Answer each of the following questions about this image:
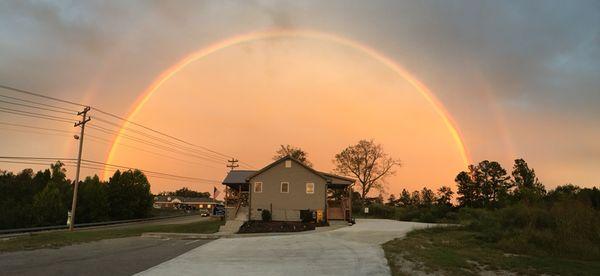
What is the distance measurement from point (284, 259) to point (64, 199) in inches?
2547

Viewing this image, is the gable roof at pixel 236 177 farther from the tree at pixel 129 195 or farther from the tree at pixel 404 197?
the tree at pixel 404 197

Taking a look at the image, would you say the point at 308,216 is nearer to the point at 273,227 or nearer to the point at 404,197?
the point at 273,227

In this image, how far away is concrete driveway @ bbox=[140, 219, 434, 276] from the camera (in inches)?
597

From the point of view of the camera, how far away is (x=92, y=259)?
18.3 meters

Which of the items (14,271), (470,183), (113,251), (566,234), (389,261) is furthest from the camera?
(470,183)

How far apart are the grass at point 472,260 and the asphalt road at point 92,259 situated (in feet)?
31.0

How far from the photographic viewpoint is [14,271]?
15312 mm

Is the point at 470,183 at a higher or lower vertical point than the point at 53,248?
higher

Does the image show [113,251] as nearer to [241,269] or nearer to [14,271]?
[14,271]

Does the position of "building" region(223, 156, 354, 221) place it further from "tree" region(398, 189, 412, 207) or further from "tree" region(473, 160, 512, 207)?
"tree" region(398, 189, 412, 207)

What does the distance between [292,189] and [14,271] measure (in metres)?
29.1

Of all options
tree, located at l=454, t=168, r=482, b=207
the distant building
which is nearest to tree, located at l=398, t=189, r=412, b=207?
tree, located at l=454, t=168, r=482, b=207

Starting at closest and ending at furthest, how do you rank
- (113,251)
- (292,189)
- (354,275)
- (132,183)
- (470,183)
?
(354,275)
(113,251)
(292,189)
(132,183)
(470,183)

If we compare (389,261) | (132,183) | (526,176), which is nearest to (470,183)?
(526,176)
